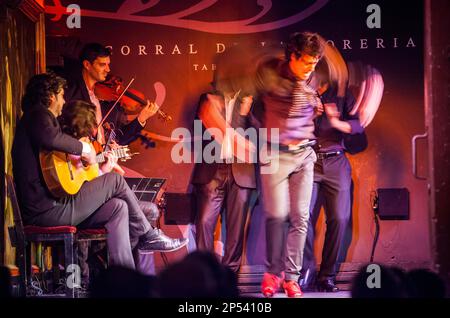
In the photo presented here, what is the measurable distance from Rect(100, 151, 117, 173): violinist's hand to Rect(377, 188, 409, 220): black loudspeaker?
2.24 m

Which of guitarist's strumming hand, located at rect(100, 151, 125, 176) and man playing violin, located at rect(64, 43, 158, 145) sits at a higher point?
man playing violin, located at rect(64, 43, 158, 145)

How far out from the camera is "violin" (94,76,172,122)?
20.5 feet

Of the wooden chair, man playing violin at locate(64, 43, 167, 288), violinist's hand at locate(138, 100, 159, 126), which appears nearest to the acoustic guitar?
the wooden chair

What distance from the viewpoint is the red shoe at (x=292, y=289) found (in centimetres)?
586

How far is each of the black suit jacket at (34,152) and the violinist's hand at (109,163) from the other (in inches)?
28.3

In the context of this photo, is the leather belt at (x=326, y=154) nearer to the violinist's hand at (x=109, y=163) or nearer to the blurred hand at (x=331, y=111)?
the blurred hand at (x=331, y=111)

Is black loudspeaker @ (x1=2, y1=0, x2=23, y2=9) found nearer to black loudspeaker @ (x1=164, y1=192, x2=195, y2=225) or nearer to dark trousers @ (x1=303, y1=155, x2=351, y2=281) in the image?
→ black loudspeaker @ (x1=164, y1=192, x2=195, y2=225)

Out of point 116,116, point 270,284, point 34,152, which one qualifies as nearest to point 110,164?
point 116,116

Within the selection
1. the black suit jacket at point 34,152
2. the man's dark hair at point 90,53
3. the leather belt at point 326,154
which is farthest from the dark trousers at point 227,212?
the man's dark hair at point 90,53

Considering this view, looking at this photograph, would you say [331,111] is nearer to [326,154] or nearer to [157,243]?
[326,154]

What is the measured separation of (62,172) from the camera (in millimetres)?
5387

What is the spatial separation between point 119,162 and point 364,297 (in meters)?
3.78

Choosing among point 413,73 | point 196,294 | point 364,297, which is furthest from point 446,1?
point 196,294

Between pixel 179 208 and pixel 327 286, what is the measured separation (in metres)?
1.38
